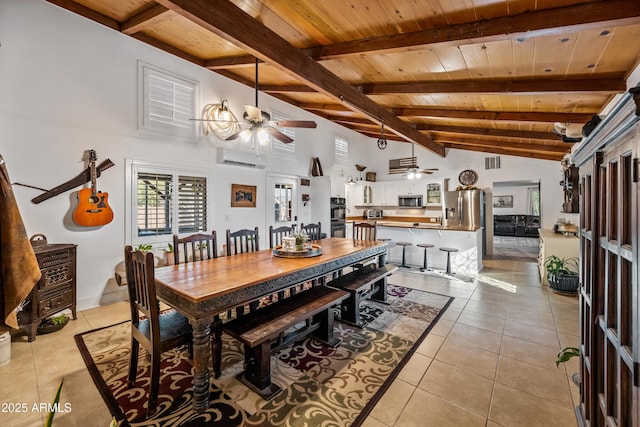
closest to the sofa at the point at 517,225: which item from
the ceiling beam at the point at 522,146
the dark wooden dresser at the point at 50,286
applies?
the ceiling beam at the point at 522,146

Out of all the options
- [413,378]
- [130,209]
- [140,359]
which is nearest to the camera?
[413,378]

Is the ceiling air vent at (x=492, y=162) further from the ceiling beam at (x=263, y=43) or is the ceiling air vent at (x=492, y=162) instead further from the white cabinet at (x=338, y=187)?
the ceiling beam at (x=263, y=43)

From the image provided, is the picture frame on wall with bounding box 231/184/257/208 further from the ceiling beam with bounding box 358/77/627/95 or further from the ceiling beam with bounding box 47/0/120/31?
the ceiling beam with bounding box 358/77/627/95

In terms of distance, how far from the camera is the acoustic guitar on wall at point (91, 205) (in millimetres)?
3494

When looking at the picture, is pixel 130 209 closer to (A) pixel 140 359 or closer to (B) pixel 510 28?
(A) pixel 140 359

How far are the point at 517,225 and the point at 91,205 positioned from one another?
45.0ft

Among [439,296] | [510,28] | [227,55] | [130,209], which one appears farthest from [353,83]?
[130,209]

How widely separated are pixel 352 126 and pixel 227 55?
4.58m

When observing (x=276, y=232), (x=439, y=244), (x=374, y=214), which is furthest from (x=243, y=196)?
(x=374, y=214)

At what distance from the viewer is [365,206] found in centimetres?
916

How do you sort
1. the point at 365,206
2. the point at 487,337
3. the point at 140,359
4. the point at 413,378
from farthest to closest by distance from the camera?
1. the point at 365,206
2. the point at 487,337
3. the point at 140,359
4. the point at 413,378

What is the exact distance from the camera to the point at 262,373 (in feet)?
6.86

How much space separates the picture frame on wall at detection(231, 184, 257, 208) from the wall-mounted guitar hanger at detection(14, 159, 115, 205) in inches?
77.0

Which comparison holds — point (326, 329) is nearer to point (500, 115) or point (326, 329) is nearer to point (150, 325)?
point (150, 325)
